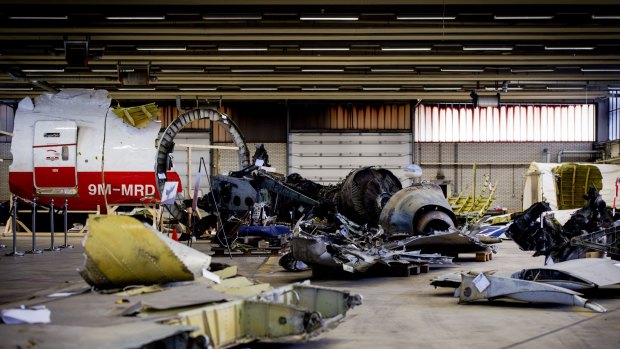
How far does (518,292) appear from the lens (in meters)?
8.33

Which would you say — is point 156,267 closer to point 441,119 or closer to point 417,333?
point 417,333

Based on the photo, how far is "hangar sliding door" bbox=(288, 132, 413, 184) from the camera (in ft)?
121

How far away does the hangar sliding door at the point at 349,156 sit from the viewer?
3678 centimetres

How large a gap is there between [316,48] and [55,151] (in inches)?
377

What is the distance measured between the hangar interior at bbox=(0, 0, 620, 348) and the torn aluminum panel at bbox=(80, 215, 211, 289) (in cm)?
45

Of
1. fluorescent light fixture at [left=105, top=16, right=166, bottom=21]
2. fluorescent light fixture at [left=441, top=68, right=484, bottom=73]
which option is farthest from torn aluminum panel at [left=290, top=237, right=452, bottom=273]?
fluorescent light fixture at [left=441, top=68, right=484, bottom=73]

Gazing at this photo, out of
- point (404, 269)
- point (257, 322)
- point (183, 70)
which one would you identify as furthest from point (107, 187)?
point (257, 322)

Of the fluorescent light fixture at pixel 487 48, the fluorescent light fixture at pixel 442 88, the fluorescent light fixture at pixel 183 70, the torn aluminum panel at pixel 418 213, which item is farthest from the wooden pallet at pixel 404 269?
the fluorescent light fixture at pixel 442 88

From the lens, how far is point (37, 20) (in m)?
22.0

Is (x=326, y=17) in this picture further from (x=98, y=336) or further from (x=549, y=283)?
(x=98, y=336)

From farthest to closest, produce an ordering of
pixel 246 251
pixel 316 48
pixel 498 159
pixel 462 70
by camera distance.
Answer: pixel 498 159
pixel 462 70
pixel 316 48
pixel 246 251

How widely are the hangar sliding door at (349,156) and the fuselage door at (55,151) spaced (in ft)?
56.5

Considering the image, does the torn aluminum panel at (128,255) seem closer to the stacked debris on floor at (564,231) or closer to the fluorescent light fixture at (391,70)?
the stacked debris on floor at (564,231)

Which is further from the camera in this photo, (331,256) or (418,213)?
(418,213)
